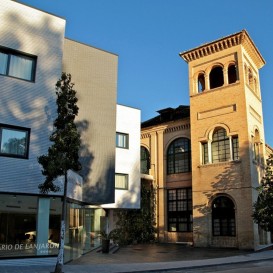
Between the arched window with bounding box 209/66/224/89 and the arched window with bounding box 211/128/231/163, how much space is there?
4477mm

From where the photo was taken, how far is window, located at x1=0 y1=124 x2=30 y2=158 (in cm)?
1507

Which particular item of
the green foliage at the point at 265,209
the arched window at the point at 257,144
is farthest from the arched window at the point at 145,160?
the green foliage at the point at 265,209

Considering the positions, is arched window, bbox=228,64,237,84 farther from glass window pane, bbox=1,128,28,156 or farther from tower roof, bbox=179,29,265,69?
glass window pane, bbox=1,128,28,156

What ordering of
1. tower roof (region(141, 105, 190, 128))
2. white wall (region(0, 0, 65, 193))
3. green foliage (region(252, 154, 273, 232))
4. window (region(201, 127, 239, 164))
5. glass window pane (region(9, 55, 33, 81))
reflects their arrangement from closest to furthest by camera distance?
1. white wall (region(0, 0, 65, 193))
2. glass window pane (region(9, 55, 33, 81))
3. green foliage (region(252, 154, 273, 232))
4. window (region(201, 127, 239, 164))
5. tower roof (region(141, 105, 190, 128))

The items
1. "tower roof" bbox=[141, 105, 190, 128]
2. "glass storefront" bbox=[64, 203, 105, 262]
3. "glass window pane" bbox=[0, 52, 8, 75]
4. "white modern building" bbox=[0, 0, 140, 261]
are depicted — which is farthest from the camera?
"tower roof" bbox=[141, 105, 190, 128]

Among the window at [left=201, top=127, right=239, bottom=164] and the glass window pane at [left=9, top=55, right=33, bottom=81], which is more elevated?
the glass window pane at [left=9, top=55, right=33, bottom=81]

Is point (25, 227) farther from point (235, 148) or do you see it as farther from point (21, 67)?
point (235, 148)

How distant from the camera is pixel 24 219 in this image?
1497 cm

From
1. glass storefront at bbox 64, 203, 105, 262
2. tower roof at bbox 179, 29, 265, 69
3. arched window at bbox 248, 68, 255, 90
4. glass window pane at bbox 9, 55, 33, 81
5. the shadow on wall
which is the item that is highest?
tower roof at bbox 179, 29, 265, 69

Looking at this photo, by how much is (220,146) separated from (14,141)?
18152 mm

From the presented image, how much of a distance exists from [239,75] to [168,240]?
15.0 meters

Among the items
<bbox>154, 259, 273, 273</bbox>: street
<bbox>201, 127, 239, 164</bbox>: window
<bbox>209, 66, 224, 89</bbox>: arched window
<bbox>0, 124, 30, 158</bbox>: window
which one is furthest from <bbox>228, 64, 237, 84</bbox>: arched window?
<bbox>0, 124, 30, 158</bbox>: window

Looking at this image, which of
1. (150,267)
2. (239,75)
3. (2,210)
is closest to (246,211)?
(239,75)

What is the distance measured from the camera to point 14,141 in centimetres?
1542
